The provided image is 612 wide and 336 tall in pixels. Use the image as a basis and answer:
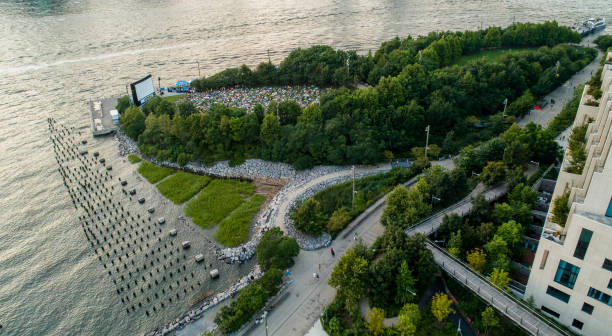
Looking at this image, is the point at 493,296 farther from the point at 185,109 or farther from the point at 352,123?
the point at 185,109

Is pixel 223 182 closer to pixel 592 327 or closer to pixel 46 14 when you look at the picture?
pixel 592 327

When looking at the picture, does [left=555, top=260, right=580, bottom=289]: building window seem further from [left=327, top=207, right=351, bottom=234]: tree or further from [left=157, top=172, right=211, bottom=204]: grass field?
[left=157, top=172, right=211, bottom=204]: grass field

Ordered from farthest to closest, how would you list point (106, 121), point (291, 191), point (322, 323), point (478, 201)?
point (106, 121)
point (291, 191)
point (478, 201)
point (322, 323)

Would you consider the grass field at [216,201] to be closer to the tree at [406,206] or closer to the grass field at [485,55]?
the tree at [406,206]

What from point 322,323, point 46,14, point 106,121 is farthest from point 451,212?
point 46,14

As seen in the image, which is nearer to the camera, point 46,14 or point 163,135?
point 163,135

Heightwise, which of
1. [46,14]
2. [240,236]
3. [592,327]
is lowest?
[240,236]

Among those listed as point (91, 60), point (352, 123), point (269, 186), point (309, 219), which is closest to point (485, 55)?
point (352, 123)
